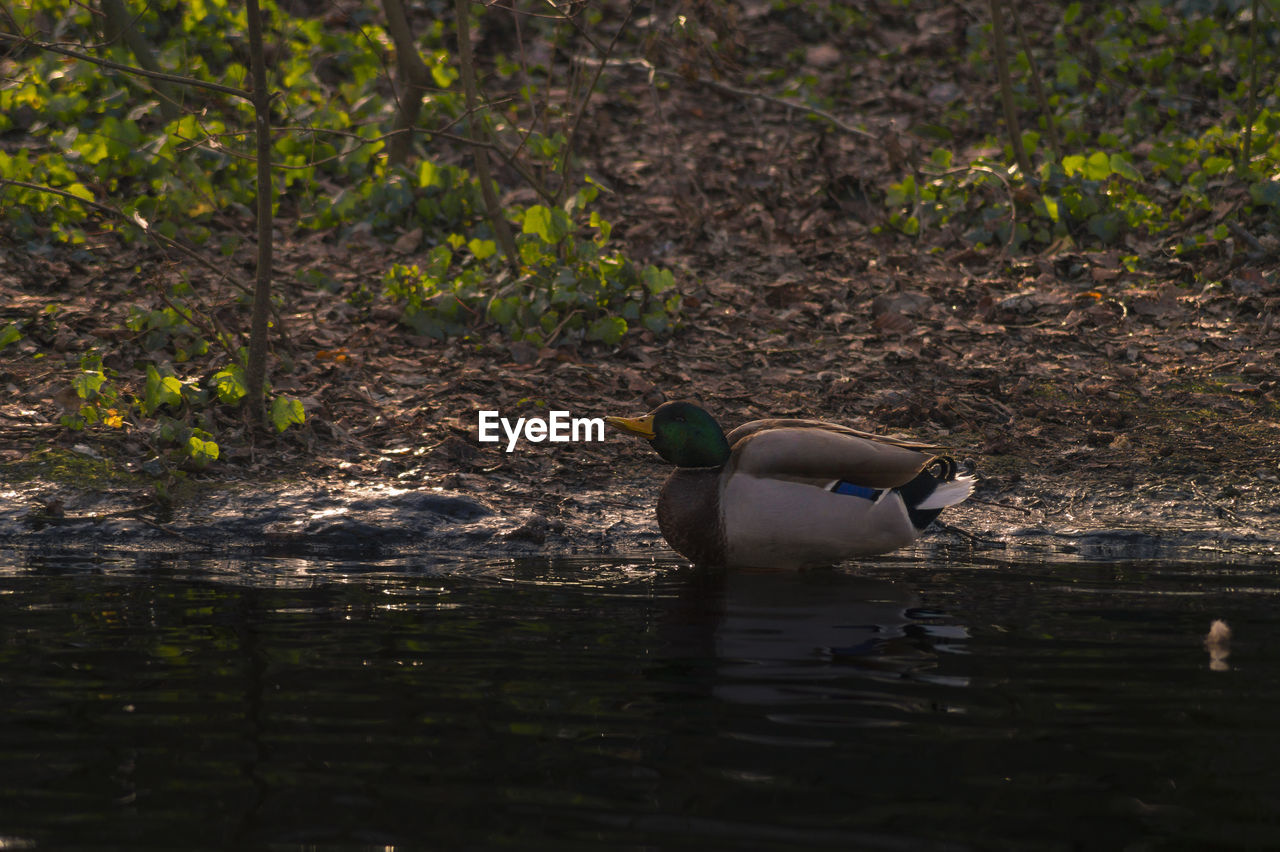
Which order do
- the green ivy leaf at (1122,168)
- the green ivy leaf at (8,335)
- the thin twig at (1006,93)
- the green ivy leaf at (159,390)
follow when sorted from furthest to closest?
the thin twig at (1006,93), the green ivy leaf at (1122,168), the green ivy leaf at (8,335), the green ivy leaf at (159,390)

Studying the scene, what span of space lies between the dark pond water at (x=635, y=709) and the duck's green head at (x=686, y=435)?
0.59 meters

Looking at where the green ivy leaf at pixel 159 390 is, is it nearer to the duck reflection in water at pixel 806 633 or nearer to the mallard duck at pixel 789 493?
the mallard duck at pixel 789 493

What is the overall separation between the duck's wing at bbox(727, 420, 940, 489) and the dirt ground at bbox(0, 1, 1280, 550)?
985 mm

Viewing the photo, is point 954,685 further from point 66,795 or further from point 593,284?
point 593,284

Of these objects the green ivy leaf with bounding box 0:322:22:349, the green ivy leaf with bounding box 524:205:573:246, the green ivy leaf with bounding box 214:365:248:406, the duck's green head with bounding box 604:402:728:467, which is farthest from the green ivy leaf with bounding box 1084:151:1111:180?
the green ivy leaf with bounding box 0:322:22:349

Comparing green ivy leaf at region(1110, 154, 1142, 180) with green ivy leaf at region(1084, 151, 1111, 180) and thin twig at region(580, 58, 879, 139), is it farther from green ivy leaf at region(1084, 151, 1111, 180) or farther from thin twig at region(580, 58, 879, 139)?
thin twig at region(580, 58, 879, 139)

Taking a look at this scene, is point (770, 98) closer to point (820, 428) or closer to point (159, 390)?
point (820, 428)

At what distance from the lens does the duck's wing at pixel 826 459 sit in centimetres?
584

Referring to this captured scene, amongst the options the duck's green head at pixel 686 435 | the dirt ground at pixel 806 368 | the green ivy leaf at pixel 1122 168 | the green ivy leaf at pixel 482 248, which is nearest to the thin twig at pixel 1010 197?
the dirt ground at pixel 806 368

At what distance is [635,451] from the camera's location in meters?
7.68

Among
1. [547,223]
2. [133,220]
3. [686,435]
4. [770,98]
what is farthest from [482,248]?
[770,98]

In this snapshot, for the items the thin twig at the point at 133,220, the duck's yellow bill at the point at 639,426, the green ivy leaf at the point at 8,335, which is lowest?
the duck's yellow bill at the point at 639,426

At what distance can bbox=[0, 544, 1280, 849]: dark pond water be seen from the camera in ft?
10.1

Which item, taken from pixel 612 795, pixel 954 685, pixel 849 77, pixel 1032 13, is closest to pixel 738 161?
pixel 849 77
